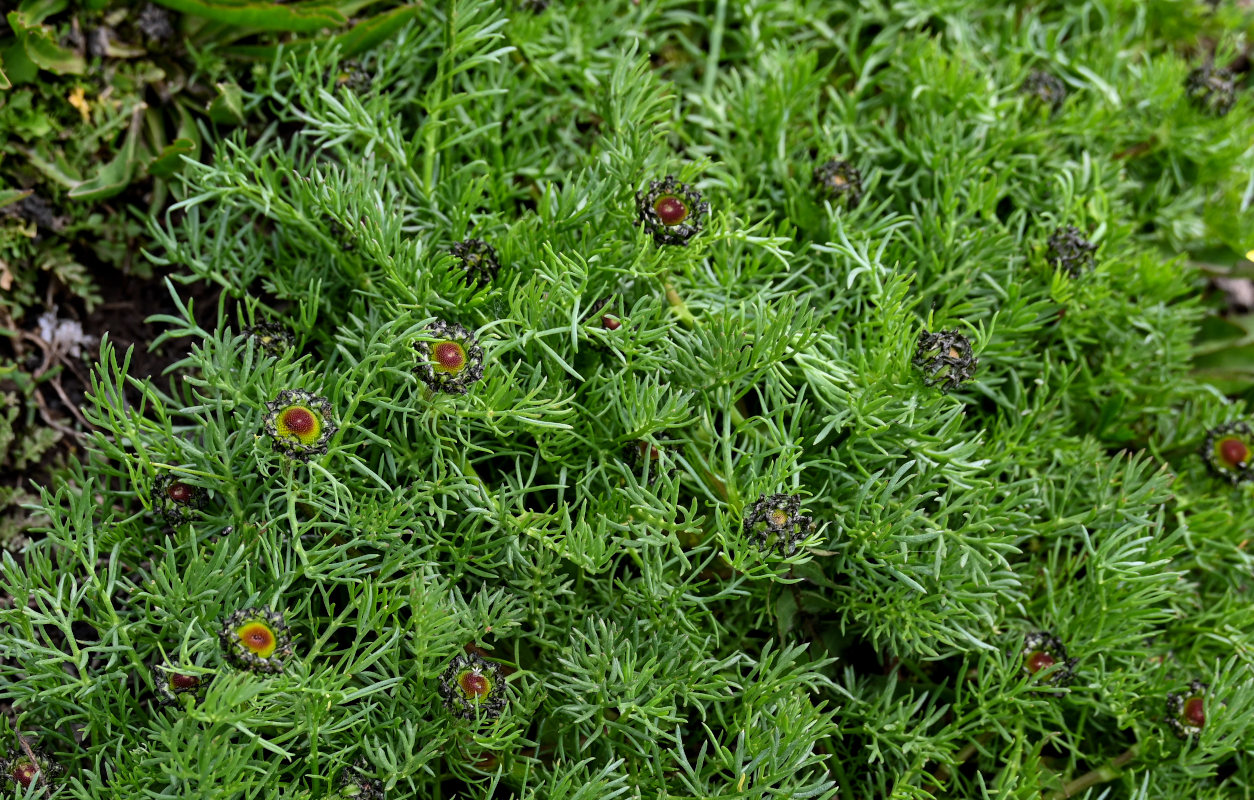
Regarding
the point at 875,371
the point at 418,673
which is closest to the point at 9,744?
the point at 418,673

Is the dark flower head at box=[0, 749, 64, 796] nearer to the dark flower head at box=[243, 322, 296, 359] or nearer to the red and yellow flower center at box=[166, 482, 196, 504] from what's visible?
the red and yellow flower center at box=[166, 482, 196, 504]

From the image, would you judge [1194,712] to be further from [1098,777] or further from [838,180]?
[838,180]

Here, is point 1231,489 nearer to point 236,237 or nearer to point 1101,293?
point 1101,293

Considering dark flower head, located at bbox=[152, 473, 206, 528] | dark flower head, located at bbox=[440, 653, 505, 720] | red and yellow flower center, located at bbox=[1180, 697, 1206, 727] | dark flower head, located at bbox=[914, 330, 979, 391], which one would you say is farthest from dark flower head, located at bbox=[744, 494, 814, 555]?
dark flower head, located at bbox=[152, 473, 206, 528]

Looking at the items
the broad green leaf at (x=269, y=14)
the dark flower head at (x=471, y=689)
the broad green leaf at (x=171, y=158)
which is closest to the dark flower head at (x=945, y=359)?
the dark flower head at (x=471, y=689)

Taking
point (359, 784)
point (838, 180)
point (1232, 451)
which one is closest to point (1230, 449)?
point (1232, 451)
